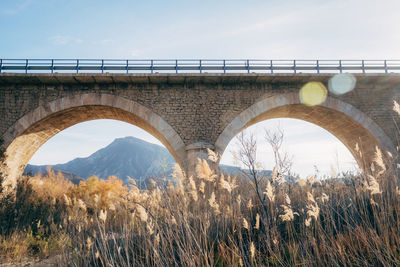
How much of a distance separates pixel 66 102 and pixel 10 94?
103 inches

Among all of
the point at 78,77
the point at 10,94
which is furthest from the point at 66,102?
the point at 10,94

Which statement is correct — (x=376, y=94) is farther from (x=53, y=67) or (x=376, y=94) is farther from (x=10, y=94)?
(x=10, y=94)

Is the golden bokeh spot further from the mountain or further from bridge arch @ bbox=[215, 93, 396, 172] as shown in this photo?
the mountain

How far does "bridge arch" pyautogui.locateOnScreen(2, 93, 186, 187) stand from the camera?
11.5 meters

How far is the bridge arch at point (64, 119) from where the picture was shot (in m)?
11.5

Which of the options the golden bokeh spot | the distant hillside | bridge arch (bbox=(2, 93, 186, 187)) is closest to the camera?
bridge arch (bbox=(2, 93, 186, 187))

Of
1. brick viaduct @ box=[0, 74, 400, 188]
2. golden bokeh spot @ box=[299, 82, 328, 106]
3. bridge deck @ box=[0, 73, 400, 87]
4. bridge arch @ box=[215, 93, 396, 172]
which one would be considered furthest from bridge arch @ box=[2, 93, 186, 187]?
golden bokeh spot @ box=[299, 82, 328, 106]

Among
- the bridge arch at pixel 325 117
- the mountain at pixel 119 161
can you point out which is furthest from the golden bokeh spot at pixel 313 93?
the mountain at pixel 119 161

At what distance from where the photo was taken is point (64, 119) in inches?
519

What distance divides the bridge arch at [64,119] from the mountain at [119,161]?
4207 inches

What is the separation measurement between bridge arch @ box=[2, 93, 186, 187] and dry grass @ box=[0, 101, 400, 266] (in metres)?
3.65

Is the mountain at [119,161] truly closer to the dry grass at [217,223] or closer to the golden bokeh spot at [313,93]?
the golden bokeh spot at [313,93]

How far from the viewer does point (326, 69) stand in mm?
13250

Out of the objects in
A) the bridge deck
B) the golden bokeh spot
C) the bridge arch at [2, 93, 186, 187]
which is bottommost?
the bridge arch at [2, 93, 186, 187]
